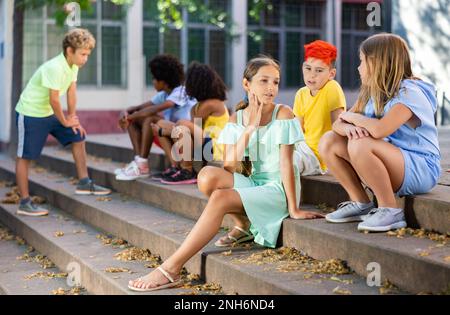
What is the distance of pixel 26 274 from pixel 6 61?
26.9 ft

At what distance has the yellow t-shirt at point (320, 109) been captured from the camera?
5.84 meters

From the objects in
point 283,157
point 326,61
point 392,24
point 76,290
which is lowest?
point 76,290

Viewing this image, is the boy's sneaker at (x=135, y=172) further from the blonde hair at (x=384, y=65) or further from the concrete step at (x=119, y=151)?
the blonde hair at (x=384, y=65)

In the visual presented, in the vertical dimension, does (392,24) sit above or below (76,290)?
above

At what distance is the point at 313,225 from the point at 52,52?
10.0 metres

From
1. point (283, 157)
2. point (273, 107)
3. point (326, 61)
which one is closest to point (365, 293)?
point (283, 157)

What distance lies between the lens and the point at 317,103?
586 centimetres

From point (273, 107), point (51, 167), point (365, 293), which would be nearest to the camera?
point (365, 293)

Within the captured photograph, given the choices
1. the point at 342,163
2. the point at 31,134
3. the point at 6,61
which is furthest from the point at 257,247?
the point at 6,61

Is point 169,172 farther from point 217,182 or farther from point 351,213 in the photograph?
point 351,213

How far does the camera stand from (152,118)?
299 inches

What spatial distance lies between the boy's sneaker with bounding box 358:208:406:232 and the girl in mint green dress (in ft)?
1.64

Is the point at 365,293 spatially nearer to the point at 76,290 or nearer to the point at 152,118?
the point at 76,290

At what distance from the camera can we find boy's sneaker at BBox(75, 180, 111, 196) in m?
7.83
